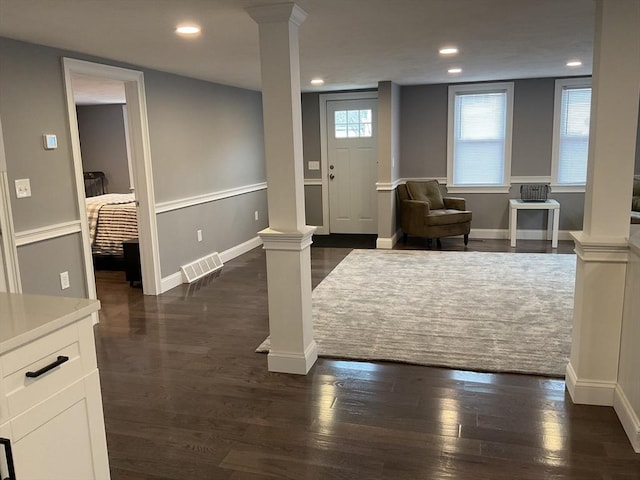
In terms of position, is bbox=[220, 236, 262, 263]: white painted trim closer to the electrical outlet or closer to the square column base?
the electrical outlet

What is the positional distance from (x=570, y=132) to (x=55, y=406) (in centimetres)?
720

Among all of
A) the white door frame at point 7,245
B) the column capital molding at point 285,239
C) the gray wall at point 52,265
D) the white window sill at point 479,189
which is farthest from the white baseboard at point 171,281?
the white window sill at point 479,189

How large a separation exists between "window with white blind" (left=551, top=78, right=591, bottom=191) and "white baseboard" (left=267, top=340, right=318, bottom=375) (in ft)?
17.6

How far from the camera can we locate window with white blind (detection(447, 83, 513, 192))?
719 cm

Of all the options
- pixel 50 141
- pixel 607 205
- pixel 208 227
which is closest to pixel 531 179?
pixel 208 227

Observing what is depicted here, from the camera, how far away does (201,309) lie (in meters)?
4.58

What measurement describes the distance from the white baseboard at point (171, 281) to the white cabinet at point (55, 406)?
3462mm

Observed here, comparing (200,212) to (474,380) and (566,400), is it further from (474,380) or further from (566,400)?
Result: (566,400)

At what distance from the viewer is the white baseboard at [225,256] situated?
17.1 feet

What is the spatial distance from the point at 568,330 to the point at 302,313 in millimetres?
2040

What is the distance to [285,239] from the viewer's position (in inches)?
121

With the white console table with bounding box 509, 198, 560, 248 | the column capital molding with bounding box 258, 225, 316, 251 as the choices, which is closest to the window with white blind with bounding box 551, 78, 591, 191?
the white console table with bounding box 509, 198, 560, 248

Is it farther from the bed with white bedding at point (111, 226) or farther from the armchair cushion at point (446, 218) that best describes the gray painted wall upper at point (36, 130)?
the armchair cushion at point (446, 218)

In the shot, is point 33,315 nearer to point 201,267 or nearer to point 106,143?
point 201,267
